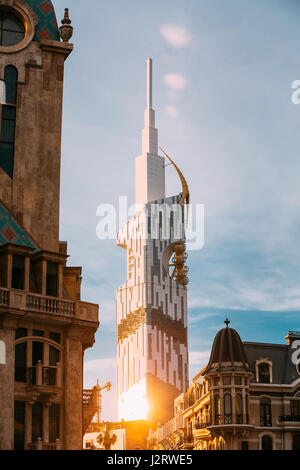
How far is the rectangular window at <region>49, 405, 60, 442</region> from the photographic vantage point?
5316 cm

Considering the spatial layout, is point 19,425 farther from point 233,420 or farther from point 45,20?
point 233,420

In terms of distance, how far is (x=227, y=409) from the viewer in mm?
87188

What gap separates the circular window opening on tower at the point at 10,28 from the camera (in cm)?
6294

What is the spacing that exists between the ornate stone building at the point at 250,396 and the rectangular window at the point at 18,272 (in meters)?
39.5

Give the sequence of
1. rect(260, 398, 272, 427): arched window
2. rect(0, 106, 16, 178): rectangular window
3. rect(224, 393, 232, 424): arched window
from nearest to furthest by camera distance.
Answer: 1. rect(0, 106, 16, 178): rectangular window
2. rect(224, 393, 232, 424): arched window
3. rect(260, 398, 272, 427): arched window

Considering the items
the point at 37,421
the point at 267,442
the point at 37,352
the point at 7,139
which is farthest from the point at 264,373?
the point at 7,139

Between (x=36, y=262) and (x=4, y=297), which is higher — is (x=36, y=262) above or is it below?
above

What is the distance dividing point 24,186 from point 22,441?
1977cm

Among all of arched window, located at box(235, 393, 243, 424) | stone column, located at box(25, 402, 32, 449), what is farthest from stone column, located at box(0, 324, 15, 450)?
arched window, located at box(235, 393, 243, 424)

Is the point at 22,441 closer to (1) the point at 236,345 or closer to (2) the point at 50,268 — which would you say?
(2) the point at 50,268

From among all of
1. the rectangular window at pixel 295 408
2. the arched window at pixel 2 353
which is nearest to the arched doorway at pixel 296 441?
the rectangular window at pixel 295 408

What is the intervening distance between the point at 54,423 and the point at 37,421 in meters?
1.37

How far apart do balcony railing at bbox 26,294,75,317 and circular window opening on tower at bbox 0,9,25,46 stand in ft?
72.9

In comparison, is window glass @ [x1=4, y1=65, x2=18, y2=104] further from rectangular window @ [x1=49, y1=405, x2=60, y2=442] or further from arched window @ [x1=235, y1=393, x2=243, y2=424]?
arched window @ [x1=235, y1=393, x2=243, y2=424]
